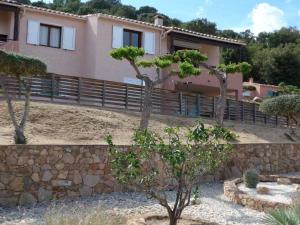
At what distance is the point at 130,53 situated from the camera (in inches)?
705

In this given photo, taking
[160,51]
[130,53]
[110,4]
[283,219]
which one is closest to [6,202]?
[283,219]

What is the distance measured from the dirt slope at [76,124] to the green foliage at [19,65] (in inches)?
91.8

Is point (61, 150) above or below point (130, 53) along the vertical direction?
below

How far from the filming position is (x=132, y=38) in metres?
29.1

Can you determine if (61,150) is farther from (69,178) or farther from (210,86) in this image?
(210,86)

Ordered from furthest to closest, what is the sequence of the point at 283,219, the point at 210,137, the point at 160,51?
1. the point at 160,51
2. the point at 210,137
3. the point at 283,219

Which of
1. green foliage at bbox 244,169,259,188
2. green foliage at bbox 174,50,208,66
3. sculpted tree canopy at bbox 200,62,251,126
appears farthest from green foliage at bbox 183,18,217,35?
green foliage at bbox 244,169,259,188

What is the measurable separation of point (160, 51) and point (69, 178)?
63.2 ft

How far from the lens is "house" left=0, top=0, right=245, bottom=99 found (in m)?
25.9

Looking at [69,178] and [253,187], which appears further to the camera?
[253,187]

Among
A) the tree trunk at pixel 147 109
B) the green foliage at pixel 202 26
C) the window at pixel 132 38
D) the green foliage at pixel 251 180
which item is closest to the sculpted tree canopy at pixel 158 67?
the tree trunk at pixel 147 109

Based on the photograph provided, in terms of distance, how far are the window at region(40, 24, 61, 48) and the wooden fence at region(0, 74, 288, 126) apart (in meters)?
5.33

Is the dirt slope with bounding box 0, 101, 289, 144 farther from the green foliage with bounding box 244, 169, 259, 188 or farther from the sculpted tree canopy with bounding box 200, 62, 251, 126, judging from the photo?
the green foliage with bounding box 244, 169, 259, 188

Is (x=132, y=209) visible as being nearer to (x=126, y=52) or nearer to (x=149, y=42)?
(x=126, y=52)
